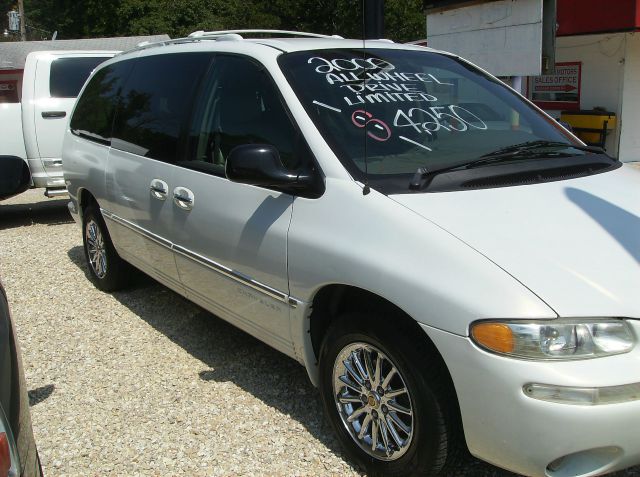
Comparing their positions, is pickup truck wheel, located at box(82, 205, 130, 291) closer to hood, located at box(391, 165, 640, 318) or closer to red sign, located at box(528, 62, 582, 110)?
hood, located at box(391, 165, 640, 318)

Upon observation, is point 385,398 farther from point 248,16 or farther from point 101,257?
point 248,16

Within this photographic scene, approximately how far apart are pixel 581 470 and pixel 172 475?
1735 mm

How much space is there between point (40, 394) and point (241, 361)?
115 cm

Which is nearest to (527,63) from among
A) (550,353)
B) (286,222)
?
(286,222)

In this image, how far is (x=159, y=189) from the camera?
3.97 meters

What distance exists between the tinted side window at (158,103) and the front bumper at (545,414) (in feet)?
7.48

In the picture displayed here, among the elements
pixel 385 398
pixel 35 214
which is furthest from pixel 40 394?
pixel 35 214

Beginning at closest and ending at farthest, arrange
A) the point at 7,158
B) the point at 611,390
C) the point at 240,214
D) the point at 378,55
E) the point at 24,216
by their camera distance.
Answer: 1. the point at 611,390
2. the point at 7,158
3. the point at 240,214
4. the point at 378,55
5. the point at 24,216

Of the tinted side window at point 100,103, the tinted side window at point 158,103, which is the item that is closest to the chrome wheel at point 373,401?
the tinted side window at point 158,103

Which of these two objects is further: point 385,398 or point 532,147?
point 532,147

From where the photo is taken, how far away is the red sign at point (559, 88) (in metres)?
13.7

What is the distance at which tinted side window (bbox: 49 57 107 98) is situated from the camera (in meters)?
8.62

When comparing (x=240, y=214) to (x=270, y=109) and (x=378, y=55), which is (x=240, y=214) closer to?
(x=270, y=109)

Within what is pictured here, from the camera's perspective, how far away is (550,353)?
7.16 feet
